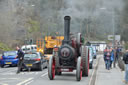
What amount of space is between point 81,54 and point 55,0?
52.5 feet

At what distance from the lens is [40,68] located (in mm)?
19484

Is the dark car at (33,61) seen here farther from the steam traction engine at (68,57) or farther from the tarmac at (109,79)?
the steam traction engine at (68,57)

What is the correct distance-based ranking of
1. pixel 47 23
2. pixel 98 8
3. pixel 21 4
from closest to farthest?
pixel 98 8, pixel 47 23, pixel 21 4

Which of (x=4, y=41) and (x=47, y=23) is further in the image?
(x=4, y=41)

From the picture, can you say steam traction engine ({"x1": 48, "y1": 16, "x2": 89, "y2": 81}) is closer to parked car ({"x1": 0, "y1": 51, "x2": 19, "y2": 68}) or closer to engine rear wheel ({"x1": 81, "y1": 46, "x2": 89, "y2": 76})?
engine rear wheel ({"x1": 81, "y1": 46, "x2": 89, "y2": 76})

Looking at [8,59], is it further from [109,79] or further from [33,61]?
[109,79]

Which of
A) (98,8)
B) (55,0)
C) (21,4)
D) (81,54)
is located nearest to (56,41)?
(55,0)

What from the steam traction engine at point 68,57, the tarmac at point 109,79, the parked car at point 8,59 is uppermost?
the steam traction engine at point 68,57

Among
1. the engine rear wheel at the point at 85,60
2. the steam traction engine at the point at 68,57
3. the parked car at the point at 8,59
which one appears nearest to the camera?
the steam traction engine at the point at 68,57

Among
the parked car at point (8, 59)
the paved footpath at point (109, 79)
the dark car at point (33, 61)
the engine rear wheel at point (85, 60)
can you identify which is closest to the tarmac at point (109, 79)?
the paved footpath at point (109, 79)

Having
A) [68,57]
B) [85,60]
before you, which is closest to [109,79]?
[85,60]

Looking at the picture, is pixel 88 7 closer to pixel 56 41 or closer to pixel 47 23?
pixel 56 41

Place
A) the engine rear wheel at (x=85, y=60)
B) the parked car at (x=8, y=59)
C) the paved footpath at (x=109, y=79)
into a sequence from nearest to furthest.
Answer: the paved footpath at (x=109, y=79) < the engine rear wheel at (x=85, y=60) < the parked car at (x=8, y=59)

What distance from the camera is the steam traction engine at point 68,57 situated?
45.9ft
